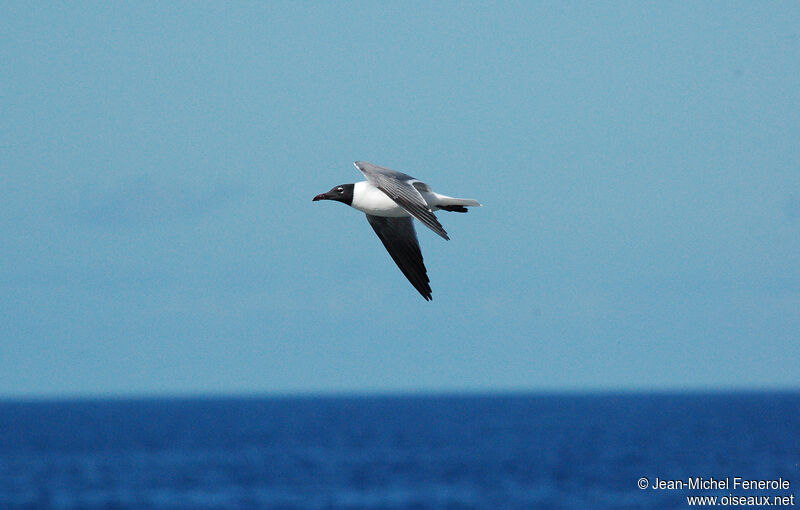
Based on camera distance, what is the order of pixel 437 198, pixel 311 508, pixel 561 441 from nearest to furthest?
pixel 437 198, pixel 311 508, pixel 561 441

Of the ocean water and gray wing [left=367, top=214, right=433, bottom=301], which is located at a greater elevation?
gray wing [left=367, top=214, right=433, bottom=301]

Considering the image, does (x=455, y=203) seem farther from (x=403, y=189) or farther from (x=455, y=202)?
(x=403, y=189)

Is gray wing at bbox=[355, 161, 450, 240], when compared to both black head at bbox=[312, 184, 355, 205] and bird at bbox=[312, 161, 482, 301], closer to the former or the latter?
bird at bbox=[312, 161, 482, 301]

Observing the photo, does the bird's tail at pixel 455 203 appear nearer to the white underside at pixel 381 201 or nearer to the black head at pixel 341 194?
the white underside at pixel 381 201

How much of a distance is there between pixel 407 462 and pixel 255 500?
24.4m

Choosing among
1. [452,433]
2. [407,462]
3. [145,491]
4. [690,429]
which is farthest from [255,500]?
[690,429]

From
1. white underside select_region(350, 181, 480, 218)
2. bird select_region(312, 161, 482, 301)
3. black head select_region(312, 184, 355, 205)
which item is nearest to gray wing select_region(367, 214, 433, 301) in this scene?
bird select_region(312, 161, 482, 301)

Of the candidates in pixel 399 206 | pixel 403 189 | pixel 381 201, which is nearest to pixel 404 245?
pixel 381 201

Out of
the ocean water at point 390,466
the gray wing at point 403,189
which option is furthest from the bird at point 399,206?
the ocean water at point 390,466

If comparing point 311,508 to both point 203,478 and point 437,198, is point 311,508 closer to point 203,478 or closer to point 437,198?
point 203,478

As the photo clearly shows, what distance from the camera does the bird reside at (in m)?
13.6

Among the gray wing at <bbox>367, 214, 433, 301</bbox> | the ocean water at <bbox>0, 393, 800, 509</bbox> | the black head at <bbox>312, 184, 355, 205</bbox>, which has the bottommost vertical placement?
the ocean water at <bbox>0, 393, 800, 509</bbox>

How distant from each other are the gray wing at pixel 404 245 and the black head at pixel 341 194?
126 cm

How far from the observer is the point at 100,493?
68.4 metres
